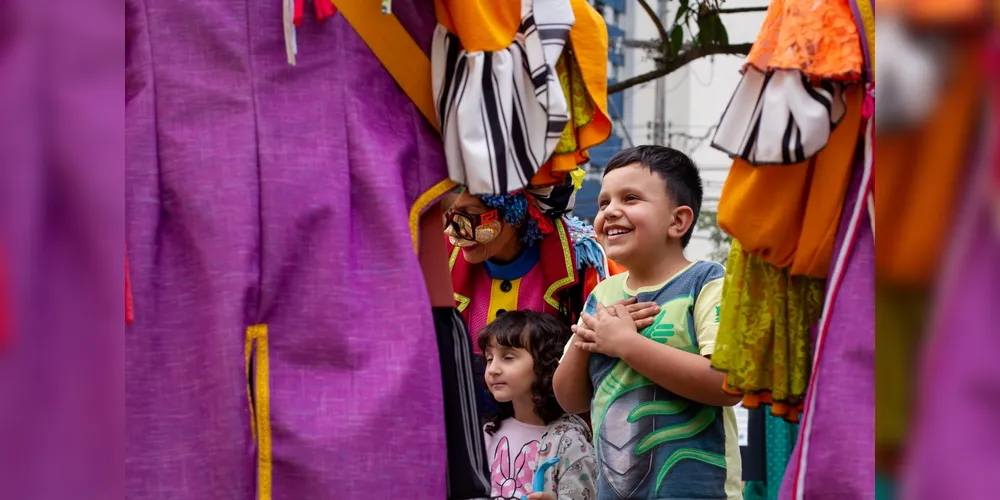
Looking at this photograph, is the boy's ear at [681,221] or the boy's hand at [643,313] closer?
the boy's hand at [643,313]

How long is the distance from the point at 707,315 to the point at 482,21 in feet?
3.11

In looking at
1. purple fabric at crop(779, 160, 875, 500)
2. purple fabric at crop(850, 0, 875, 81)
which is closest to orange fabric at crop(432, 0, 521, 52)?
purple fabric at crop(850, 0, 875, 81)

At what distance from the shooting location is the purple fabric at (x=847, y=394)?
4.83 feet

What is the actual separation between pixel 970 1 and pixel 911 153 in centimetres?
7

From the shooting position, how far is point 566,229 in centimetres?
311

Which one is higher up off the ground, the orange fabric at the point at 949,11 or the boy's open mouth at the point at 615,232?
the orange fabric at the point at 949,11

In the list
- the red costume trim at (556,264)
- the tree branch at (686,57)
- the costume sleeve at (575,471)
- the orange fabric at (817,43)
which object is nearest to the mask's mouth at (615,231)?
the red costume trim at (556,264)

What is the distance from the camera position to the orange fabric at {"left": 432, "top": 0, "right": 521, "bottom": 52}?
65.2 inches

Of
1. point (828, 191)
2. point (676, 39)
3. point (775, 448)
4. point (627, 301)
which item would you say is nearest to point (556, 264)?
point (627, 301)

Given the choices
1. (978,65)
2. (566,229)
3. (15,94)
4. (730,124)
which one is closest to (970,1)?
(978,65)

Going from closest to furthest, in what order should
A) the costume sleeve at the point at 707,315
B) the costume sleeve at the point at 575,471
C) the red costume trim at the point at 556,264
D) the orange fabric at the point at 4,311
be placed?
the orange fabric at the point at 4,311 < the costume sleeve at the point at 707,315 < the costume sleeve at the point at 575,471 < the red costume trim at the point at 556,264

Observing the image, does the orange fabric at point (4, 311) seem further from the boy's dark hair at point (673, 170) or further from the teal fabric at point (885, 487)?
the boy's dark hair at point (673, 170)

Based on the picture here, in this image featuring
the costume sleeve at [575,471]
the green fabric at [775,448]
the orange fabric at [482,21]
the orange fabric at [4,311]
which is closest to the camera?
the orange fabric at [4,311]

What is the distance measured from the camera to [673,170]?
2.58 meters
